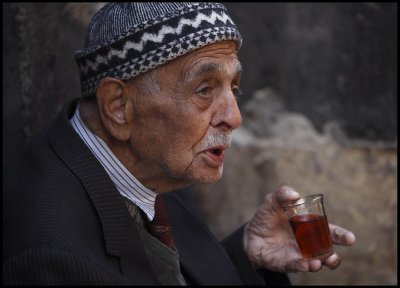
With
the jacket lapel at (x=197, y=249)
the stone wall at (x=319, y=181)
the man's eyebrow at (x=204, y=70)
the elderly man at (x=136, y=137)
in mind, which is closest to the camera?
the elderly man at (x=136, y=137)

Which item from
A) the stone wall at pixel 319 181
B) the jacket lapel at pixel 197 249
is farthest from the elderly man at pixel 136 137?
the stone wall at pixel 319 181

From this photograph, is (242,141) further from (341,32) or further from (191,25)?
(191,25)

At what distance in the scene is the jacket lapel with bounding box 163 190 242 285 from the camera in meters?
3.39

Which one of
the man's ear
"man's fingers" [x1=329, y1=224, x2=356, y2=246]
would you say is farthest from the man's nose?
"man's fingers" [x1=329, y1=224, x2=356, y2=246]

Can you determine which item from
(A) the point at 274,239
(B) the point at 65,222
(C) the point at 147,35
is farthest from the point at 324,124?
(B) the point at 65,222

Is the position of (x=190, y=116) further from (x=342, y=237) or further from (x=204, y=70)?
(x=342, y=237)

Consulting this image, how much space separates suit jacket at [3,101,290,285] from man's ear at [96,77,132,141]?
5.9 inches

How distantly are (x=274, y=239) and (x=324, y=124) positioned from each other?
1707 millimetres

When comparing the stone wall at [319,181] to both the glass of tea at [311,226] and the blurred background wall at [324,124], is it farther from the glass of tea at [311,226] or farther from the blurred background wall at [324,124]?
the glass of tea at [311,226]

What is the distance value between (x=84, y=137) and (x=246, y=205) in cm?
209

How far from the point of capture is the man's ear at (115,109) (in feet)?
9.66

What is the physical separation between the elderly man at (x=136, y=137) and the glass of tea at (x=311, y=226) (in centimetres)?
6

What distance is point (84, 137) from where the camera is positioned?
3.01 m

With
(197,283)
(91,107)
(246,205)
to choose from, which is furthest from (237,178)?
(91,107)
